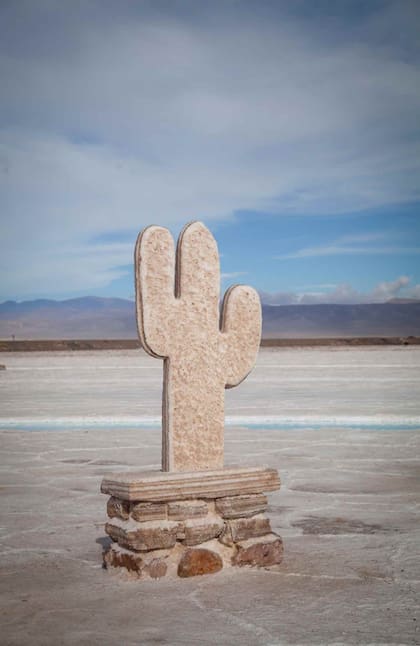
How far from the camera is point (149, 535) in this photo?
4230 mm

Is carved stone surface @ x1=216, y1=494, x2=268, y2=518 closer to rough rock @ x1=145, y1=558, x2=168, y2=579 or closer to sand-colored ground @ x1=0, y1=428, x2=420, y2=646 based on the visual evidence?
sand-colored ground @ x1=0, y1=428, x2=420, y2=646

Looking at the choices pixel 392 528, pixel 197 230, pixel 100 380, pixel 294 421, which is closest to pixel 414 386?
pixel 294 421

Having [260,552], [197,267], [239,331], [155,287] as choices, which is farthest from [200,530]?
[197,267]

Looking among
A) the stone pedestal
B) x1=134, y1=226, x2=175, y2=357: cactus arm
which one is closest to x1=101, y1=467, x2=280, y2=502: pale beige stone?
the stone pedestal

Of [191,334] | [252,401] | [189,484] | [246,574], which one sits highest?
[191,334]

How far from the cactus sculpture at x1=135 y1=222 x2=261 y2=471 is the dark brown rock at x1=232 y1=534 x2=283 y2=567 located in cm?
51

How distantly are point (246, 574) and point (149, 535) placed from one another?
602mm

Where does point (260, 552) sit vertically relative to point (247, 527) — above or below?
below

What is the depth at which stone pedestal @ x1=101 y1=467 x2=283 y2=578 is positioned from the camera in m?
4.24

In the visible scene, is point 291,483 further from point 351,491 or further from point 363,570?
point 363,570

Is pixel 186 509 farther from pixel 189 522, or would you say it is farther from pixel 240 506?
pixel 240 506

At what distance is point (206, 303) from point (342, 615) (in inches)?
75.3

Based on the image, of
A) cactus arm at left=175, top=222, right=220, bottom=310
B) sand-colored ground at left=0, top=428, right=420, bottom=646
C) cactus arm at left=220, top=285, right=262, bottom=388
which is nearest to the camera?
sand-colored ground at left=0, top=428, right=420, bottom=646

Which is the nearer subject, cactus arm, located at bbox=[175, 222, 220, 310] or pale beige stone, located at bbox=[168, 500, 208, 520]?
pale beige stone, located at bbox=[168, 500, 208, 520]
